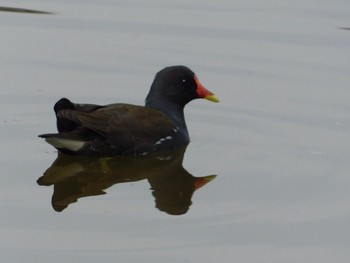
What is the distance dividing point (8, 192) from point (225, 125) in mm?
2649

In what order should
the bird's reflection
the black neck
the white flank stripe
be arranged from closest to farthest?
the bird's reflection < the white flank stripe < the black neck

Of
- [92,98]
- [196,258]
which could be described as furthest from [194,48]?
[196,258]

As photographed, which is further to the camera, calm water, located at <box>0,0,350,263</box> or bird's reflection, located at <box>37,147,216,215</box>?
bird's reflection, located at <box>37,147,216,215</box>

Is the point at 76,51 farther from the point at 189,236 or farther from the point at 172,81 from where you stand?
the point at 189,236

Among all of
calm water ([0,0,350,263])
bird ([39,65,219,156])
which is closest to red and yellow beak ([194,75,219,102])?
bird ([39,65,219,156])

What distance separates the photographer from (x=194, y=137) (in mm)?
10570

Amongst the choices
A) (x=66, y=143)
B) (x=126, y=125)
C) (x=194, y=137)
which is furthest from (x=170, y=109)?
(x=66, y=143)

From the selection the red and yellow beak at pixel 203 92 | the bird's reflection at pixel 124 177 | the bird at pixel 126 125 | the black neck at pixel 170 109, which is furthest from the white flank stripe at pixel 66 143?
the red and yellow beak at pixel 203 92

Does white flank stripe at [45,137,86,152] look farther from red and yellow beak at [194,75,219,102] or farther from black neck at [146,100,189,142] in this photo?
red and yellow beak at [194,75,219,102]

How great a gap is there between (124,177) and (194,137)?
1.35 metres

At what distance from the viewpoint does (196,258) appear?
7.54m

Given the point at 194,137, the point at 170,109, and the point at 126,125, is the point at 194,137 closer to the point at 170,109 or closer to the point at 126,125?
the point at 170,109

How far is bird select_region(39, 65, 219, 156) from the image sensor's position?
959 centimetres

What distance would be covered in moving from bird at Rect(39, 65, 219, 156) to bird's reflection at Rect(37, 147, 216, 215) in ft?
0.33
